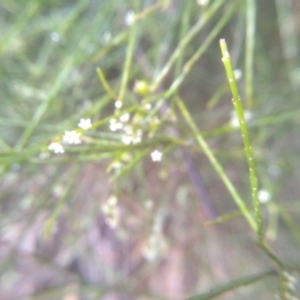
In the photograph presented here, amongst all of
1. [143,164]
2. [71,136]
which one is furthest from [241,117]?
[143,164]

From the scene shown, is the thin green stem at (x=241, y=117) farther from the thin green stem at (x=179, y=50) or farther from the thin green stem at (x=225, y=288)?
the thin green stem at (x=179, y=50)

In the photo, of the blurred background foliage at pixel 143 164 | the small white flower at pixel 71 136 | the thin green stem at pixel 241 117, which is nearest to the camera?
the thin green stem at pixel 241 117

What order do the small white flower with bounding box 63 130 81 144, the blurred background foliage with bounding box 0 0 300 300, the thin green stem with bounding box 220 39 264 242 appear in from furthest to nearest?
the blurred background foliage with bounding box 0 0 300 300
the small white flower with bounding box 63 130 81 144
the thin green stem with bounding box 220 39 264 242

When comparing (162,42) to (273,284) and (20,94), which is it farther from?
(273,284)

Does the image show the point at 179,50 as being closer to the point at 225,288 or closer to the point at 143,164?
the point at 225,288

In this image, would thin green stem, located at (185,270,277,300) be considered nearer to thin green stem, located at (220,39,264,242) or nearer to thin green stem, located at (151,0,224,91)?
thin green stem, located at (220,39,264,242)

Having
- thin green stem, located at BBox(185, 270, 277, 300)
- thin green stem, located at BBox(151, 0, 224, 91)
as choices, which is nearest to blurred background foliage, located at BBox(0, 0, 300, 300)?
thin green stem, located at BBox(151, 0, 224, 91)

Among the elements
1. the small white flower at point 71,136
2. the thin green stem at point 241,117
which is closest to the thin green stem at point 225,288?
the thin green stem at point 241,117

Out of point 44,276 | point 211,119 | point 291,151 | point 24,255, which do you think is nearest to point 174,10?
point 211,119

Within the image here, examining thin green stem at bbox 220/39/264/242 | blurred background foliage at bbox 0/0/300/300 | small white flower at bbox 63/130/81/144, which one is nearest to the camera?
thin green stem at bbox 220/39/264/242
